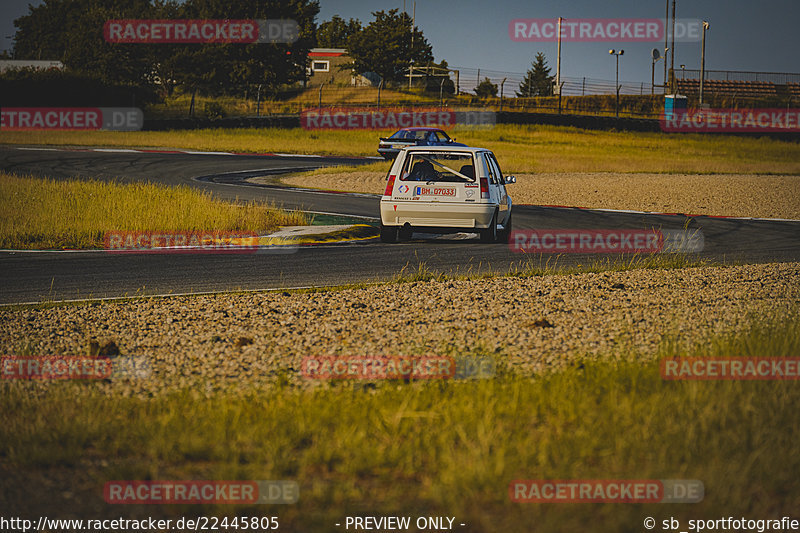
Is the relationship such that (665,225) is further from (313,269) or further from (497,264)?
(313,269)

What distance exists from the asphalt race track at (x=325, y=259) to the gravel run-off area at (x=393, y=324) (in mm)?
1008

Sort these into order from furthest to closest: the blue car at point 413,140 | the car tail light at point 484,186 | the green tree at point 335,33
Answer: the green tree at point 335,33 < the blue car at point 413,140 < the car tail light at point 484,186

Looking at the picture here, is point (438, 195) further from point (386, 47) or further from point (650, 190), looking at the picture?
point (386, 47)

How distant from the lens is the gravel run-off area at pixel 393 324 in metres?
6.75

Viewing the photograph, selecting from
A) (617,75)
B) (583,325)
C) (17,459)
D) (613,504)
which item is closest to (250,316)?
(583,325)

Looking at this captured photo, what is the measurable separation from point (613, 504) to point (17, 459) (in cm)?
319

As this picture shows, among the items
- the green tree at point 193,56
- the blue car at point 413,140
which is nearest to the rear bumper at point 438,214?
the blue car at point 413,140

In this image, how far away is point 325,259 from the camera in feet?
41.8

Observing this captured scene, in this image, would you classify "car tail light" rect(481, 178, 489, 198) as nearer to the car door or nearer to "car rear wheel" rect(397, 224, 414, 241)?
the car door

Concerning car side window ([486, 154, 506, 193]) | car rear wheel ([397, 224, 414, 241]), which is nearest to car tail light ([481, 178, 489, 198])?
car side window ([486, 154, 506, 193])

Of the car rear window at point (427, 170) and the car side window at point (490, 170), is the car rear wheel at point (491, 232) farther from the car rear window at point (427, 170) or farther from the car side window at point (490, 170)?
the car rear window at point (427, 170)

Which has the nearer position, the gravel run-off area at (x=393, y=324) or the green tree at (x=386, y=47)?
the gravel run-off area at (x=393, y=324)

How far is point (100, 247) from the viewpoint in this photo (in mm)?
13758

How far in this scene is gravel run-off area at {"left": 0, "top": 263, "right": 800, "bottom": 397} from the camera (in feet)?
22.1
